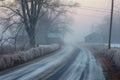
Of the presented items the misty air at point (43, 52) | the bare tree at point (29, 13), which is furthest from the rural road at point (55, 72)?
the bare tree at point (29, 13)

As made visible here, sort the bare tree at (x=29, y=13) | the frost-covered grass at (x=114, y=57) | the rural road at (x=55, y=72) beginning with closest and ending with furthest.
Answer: the rural road at (x=55, y=72), the frost-covered grass at (x=114, y=57), the bare tree at (x=29, y=13)

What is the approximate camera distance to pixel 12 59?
875 inches

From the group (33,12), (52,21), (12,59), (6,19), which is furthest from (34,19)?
(52,21)

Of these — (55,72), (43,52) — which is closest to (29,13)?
(43,52)

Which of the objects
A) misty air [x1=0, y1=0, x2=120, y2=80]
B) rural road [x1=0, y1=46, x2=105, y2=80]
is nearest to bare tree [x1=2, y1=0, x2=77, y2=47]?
misty air [x1=0, y1=0, x2=120, y2=80]

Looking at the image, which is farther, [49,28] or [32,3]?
[49,28]

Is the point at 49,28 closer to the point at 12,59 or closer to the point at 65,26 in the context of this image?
the point at 65,26

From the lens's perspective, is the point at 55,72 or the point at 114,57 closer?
the point at 55,72

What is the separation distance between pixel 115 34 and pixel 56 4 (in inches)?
3409

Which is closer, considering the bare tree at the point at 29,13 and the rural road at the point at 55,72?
the rural road at the point at 55,72

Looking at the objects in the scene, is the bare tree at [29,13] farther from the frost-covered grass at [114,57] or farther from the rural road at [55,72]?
the rural road at [55,72]

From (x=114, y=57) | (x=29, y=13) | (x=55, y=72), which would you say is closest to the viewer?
(x=55, y=72)

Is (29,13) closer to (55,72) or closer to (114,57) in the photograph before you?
(114,57)

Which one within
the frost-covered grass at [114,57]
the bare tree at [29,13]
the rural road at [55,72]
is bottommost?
the frost-covered grass at [114,57]
